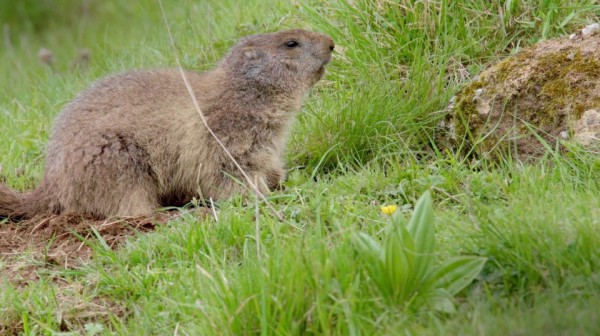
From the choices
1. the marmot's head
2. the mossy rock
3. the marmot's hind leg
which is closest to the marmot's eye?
the marmot's head

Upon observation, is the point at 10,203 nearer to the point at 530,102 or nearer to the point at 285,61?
the point at 285,61

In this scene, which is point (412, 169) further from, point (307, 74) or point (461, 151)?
point (307, 74)

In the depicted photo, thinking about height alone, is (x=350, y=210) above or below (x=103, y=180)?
below

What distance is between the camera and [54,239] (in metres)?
4.62

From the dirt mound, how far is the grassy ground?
0.12 metres

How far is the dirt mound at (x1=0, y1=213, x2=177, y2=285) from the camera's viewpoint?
4344 millimetres

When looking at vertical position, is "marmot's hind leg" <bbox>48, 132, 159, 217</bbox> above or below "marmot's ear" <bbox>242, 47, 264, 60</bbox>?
below

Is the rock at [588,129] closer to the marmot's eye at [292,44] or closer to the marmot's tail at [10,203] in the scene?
the marmot's eye at [292,44]

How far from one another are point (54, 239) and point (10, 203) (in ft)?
1.87

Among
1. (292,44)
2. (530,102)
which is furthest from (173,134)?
(530,102)

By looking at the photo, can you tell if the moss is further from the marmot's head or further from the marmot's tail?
the marmot's tail

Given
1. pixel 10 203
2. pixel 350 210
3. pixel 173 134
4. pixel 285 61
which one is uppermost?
pixel 285 61

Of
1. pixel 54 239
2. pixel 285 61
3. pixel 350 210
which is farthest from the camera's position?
pixel 285 61

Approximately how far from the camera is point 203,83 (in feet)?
17.6
